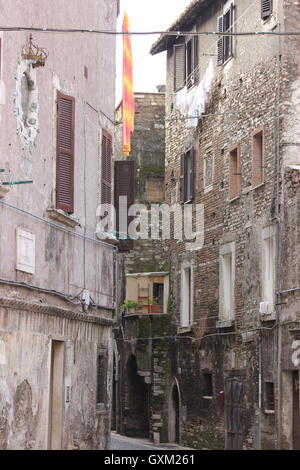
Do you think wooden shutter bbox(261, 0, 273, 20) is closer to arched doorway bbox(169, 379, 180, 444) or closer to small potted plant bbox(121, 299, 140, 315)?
arched doorway bbox(169, 379, 180, 444)

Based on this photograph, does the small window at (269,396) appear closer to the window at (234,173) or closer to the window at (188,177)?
the window at (234,173)

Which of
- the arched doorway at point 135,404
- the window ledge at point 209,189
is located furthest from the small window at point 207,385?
the arched doorway at point 135,404

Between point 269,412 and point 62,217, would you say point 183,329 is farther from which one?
point 62,217

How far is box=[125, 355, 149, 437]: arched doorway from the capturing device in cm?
3462

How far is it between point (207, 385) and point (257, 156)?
646 cm

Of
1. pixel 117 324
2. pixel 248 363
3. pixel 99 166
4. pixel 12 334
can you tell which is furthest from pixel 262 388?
pixel 117 324

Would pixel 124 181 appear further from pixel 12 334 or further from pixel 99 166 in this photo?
pixel 12 334

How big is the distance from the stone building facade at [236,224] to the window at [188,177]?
40mm

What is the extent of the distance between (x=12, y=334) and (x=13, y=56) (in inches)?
151

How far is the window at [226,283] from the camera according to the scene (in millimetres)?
26453

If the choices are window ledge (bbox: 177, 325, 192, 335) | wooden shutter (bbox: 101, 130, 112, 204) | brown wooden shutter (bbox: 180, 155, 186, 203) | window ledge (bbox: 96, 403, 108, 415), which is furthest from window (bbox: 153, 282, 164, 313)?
window ledge (bbox: 96, 403, 108, 415)

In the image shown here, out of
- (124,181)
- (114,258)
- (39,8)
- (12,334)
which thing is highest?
(39,8)

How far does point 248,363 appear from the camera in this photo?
24828 mm

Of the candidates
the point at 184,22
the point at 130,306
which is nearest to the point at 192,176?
the point at 184,22
